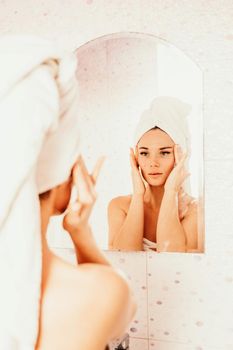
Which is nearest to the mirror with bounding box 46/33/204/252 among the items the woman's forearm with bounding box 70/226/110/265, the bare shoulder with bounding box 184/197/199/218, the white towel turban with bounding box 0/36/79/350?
the bare shoulder with bounding box 184/197/199/218

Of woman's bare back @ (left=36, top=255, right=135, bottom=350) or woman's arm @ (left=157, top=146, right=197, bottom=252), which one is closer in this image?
woman's bare back @ (left=36, top=255, right=135, bottom=350)

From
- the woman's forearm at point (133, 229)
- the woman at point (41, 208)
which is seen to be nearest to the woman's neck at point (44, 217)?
the woman at point (41, 208)

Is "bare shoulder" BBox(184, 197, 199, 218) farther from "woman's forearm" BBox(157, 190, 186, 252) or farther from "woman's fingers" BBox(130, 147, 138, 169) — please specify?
"woman's fingers" BBox(130, 147, 138, 169)

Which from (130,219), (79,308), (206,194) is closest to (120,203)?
(130,219)

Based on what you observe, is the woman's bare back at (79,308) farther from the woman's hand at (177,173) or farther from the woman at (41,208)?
the woman's hand at (177,173)

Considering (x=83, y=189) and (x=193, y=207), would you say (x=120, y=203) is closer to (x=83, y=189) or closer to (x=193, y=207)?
(x=193, y=207)

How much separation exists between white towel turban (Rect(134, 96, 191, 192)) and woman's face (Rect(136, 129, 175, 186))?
20 mm

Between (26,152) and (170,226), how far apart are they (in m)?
0.85

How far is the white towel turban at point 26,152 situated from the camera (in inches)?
26.0

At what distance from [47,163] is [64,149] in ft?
0.13

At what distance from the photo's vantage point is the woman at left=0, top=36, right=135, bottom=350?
2.17ft

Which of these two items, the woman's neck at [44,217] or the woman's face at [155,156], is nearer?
the woman's neck at [44,217]

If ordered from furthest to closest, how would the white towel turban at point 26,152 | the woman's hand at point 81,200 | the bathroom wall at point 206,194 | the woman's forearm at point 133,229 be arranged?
the woman's forearm at point 133,229, the bathroom wall at point 206,194, the woman's hand at point 81,200, the white towel turban at point 26,152

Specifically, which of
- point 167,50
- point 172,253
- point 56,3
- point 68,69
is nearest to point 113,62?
point 167,50
